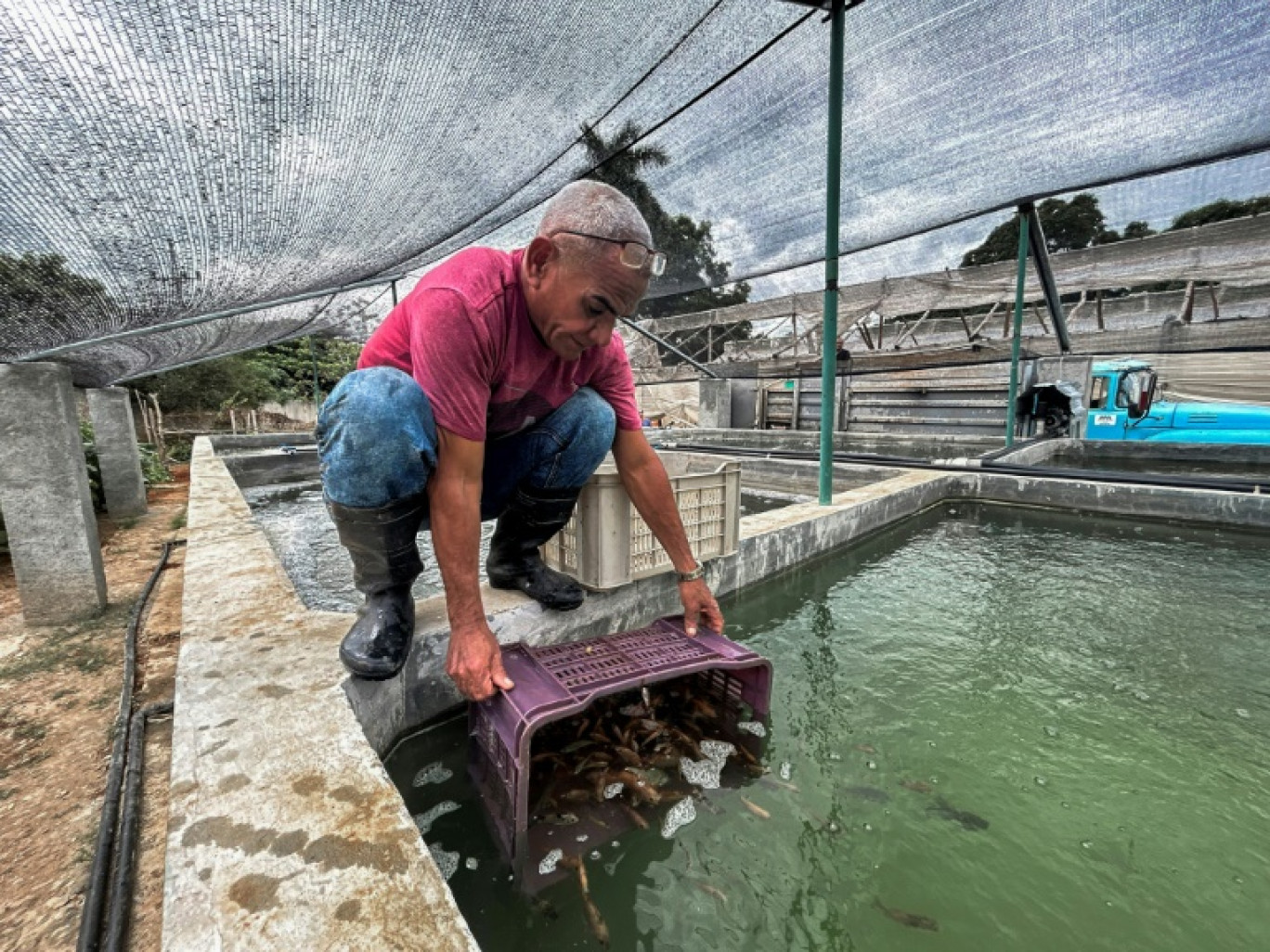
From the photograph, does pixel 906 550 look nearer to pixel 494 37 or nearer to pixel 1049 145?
pixel 1049 145

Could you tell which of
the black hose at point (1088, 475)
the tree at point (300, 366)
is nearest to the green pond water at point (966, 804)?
the black hose at point (1088, 475)

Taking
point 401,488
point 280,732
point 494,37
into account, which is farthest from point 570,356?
point 494,37

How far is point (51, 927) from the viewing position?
879 millimetres

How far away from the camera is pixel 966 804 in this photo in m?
1.19

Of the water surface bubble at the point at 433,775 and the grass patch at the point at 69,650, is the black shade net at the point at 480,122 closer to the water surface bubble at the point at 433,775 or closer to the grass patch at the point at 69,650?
the grass patch at the point at 69,650

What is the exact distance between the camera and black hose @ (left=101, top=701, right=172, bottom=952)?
2.69ft

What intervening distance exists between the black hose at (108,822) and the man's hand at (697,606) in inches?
51.6

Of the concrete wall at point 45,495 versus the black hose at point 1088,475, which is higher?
the concrete wall at point 45,495

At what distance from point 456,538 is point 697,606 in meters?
0.81

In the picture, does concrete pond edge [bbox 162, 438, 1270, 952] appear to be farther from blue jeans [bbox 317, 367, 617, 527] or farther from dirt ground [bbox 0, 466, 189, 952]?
blue jeans [bbox 317, 367, 617, 527]

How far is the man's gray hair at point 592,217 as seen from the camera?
1.12 meters

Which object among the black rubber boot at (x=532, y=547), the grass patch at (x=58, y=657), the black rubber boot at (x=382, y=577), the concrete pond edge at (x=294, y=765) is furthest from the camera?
the grass patch at (x=58, y=657)

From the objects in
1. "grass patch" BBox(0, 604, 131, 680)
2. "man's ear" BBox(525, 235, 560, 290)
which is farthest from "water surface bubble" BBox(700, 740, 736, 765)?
"grass patch" BBox(0, 604, 131, 680)

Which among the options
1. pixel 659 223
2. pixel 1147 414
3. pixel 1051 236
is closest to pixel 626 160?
pixel 659 223
